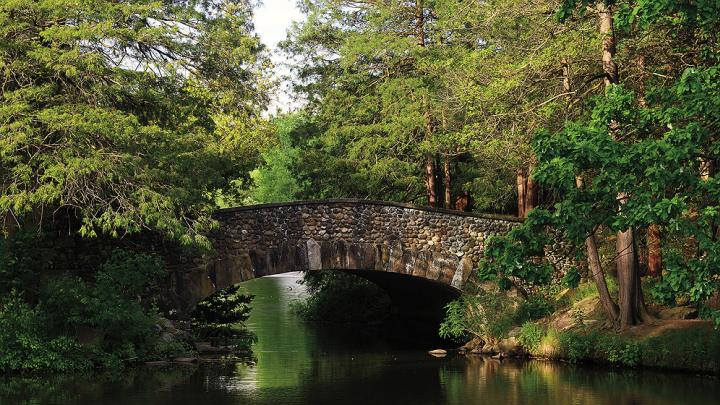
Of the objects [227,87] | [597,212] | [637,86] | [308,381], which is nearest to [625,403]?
[597,212]

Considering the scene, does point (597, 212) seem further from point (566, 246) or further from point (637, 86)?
point (566, 246)

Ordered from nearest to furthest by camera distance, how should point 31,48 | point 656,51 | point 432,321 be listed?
point 31,48
point 656,51
point 432,321

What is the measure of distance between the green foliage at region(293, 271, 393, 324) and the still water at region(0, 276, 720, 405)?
30.2ft

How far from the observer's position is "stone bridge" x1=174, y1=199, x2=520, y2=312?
20.2m

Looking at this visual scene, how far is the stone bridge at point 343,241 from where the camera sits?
2020cm

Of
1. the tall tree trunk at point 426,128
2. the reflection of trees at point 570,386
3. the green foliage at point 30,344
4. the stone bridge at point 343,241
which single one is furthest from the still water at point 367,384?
the tall tree trunk at point 426,128

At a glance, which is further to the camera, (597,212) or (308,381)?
(308,381)

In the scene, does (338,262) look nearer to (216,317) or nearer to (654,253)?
(216,317)

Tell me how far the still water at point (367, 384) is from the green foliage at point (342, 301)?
Answer: 30.2 feet

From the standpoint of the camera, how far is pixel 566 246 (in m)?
Answer: 22.2

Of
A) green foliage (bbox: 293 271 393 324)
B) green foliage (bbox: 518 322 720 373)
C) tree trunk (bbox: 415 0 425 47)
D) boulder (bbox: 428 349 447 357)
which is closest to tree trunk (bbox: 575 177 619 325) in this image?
green foliage (bbox: 518 322 720 373)

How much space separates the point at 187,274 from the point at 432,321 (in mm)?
11648

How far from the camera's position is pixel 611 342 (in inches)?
708

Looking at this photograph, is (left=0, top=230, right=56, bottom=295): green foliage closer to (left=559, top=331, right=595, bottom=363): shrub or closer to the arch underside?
the arch underside
